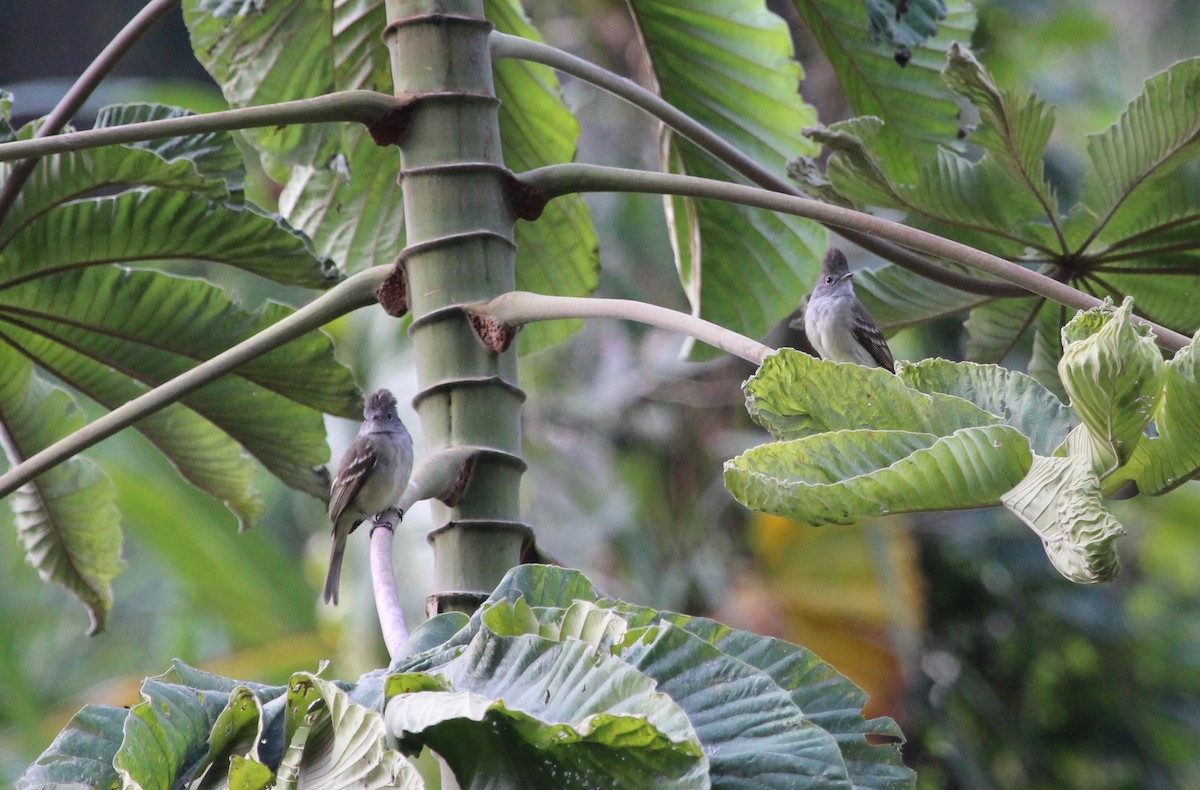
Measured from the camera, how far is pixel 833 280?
132 inches

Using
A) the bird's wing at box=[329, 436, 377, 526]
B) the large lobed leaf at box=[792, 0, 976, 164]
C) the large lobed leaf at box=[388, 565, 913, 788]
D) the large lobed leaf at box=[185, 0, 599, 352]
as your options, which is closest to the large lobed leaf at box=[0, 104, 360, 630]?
the large lobed leaf at box=[185, 0, 599, 352]

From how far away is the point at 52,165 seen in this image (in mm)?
1862

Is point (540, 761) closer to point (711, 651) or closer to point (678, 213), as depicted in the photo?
point (711, 651)

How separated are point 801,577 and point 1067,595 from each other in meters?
1.25

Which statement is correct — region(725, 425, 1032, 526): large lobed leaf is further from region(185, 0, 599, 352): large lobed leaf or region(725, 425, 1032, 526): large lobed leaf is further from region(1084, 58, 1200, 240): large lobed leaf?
region(185, 0, 599, 352): large lobed leaf

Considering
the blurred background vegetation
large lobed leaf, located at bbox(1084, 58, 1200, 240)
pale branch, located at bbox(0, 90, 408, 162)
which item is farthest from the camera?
the blurred background vegetation

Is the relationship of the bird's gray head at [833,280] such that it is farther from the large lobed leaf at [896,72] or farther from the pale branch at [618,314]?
the pale branch at [618,314]

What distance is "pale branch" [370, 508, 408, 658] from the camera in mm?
1289

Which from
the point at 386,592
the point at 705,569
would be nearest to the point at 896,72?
the point at 386,592

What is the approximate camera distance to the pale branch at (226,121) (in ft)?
4.81

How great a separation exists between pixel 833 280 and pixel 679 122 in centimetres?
150

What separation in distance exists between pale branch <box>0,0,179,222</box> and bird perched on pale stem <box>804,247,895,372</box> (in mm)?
1750

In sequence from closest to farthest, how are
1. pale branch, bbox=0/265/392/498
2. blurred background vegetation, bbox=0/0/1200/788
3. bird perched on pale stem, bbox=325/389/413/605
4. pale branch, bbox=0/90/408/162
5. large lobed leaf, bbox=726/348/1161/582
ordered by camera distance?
large lobed leaf, bbox=726/348/1161/582, pale branch, bbox=0/90/408/162, pale branch, bbox=0/265/392/498, bird perched on pale stem, bbox=325/389/413/605, blurred background vegetation, bbox=0/0/1200/788

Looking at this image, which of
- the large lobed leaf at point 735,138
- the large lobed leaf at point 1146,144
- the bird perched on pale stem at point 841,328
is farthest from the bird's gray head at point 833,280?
the large lobed leaf at point 1146,144
